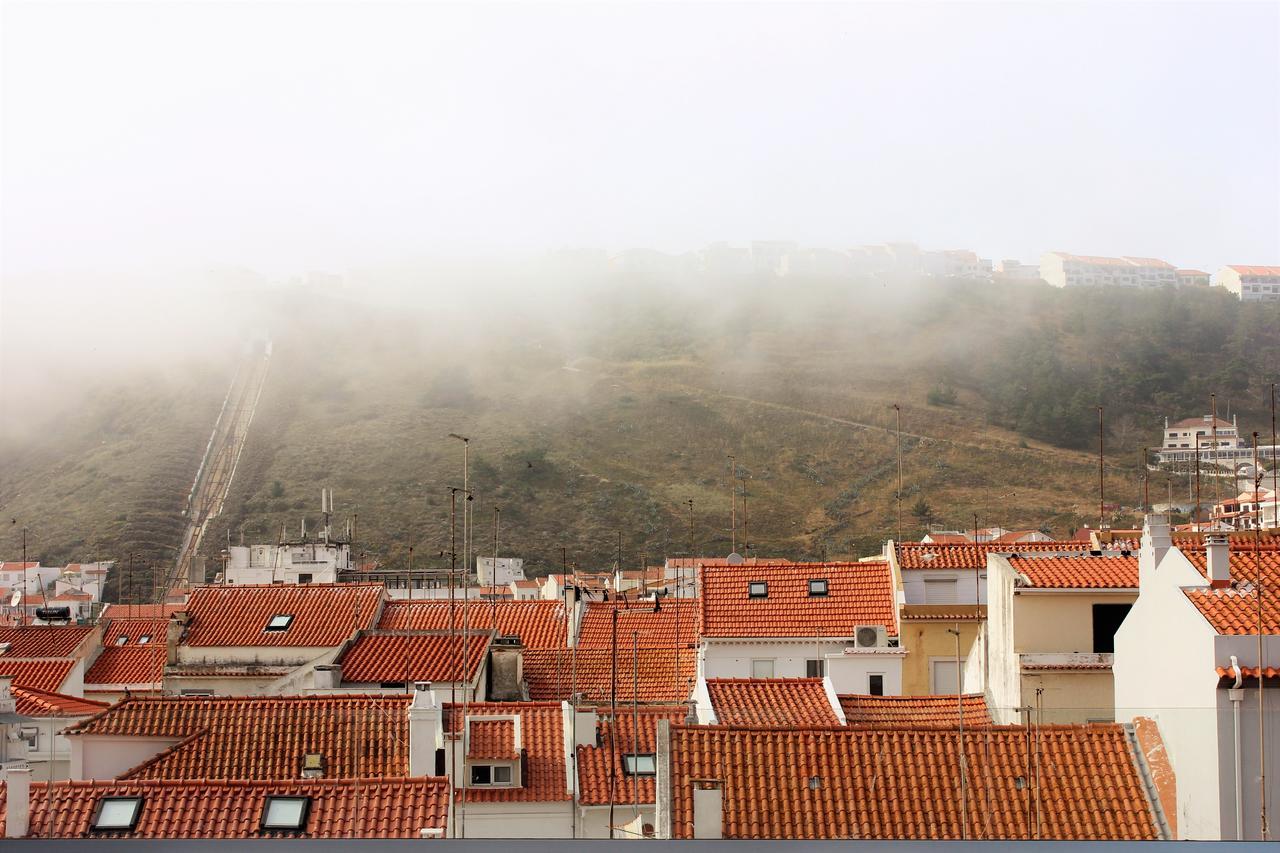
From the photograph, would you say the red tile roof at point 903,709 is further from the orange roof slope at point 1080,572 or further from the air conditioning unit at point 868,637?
the air conditioning unit at point 868,637

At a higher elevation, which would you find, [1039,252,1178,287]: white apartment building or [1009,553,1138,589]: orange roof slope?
[1039,252,1178,287]: white apartment building

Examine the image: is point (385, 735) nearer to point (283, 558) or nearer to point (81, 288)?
point (283, 558)

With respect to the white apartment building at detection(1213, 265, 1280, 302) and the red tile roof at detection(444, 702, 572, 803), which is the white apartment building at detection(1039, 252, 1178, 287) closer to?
the white apartment building at detection(1213, 265, 1280, 302)

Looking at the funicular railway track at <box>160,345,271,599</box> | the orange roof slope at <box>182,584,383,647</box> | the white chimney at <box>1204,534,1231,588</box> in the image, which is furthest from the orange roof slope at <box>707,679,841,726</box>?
the funicular railway track at <box>160,345,271,599</box>

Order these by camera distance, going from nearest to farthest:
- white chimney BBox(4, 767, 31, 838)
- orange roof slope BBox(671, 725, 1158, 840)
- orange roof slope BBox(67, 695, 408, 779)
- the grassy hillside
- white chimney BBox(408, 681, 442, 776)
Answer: white chimney BBox(4, 767, 31, 838), orange roof slope BBox(671, 725, 1158, 840), white chimney BBox(408, 681, 442, 776), orange roof slope BBox(67, 695, 408, 779), the grassy hillside

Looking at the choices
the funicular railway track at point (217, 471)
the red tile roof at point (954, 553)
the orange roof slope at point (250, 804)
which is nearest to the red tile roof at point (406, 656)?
the red tile roof at point (954, 553)

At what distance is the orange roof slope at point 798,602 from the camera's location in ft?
36.2

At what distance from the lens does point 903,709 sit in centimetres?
722

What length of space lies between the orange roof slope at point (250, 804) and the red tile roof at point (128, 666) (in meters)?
7.14

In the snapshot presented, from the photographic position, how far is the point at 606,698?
9562 millimetres

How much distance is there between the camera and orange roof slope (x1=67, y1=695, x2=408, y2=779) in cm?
661

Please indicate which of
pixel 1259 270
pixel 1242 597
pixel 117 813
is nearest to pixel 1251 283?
Result: pixel 1259 270

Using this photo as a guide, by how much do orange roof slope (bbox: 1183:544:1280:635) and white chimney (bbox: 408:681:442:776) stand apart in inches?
130

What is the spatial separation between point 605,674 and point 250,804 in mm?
5545
